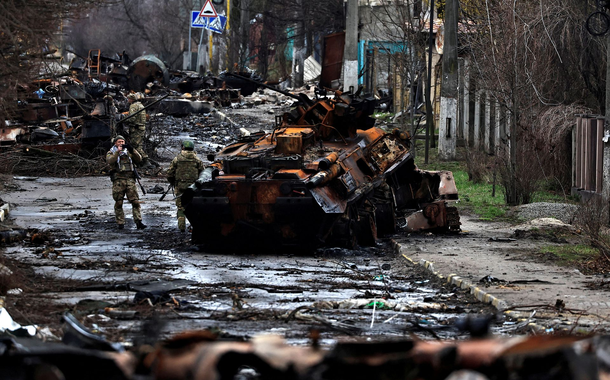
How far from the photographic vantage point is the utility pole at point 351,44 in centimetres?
2925

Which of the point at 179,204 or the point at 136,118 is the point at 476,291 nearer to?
the point at 179,204

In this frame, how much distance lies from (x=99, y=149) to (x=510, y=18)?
12.4 m

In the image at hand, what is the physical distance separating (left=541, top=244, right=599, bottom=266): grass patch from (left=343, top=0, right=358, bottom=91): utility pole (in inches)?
633

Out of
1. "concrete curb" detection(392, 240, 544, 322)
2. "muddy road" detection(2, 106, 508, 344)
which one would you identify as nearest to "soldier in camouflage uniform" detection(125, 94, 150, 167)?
"muddy road" detection(2, 106, 508, 344)

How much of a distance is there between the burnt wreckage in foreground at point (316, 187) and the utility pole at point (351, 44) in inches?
444

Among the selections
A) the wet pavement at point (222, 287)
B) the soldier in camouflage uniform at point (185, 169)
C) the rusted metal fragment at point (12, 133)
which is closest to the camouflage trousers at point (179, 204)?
the soldier in camouflage uniform at point (185, 169)

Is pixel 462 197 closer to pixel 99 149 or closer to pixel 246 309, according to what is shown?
pixel 99 149

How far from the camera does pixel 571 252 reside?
13805 millimetres

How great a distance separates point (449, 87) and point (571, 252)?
48.7 ft

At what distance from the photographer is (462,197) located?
22344mm

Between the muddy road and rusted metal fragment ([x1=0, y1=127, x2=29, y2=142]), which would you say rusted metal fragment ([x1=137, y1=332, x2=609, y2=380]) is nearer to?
the muddy road

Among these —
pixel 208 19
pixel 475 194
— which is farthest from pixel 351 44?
pixel 208 19

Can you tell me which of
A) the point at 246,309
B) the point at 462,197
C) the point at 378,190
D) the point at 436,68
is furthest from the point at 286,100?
the point at 246,309

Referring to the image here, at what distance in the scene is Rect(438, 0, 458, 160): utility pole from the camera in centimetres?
2703
